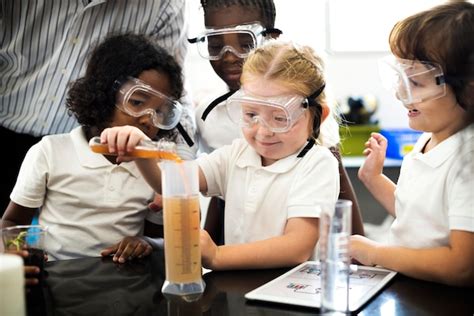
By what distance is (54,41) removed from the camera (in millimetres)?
2078

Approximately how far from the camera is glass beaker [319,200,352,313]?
0.91m

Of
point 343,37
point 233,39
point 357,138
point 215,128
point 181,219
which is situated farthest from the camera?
point 357,138

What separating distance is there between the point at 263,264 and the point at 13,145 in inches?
44.3

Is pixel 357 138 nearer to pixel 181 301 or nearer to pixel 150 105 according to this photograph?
pixel 150 105

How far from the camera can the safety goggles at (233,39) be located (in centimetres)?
186

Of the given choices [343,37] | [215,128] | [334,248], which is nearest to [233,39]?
→ [215,128]

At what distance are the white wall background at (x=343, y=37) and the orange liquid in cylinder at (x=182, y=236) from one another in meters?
0.74

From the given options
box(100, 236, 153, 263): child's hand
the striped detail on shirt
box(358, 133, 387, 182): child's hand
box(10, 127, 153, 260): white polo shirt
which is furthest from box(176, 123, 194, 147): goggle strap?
box(358, 133, 387, 182): child's hand

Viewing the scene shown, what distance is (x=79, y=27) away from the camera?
2053 millimetres

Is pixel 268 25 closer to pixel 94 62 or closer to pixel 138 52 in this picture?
pixel 138 52

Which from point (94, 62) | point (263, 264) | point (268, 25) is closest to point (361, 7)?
point (268, 25)

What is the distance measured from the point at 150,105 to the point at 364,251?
0.74 metres

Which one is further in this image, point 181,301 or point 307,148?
point 307,148

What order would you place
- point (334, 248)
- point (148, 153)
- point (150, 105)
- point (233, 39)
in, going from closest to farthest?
point (334, 248), point (148, 153), point (150, 105), point (233, 39)
